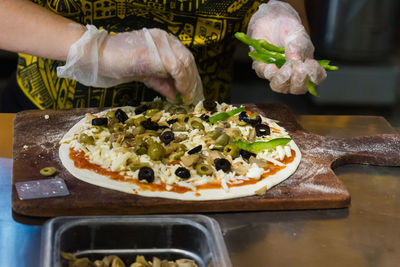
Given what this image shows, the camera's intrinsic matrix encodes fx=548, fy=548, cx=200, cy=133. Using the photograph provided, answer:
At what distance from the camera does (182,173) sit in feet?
5.30

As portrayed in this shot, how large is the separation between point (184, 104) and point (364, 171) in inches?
27.6

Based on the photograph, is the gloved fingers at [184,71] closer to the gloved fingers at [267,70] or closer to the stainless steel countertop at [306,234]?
the gloved fingers at [267,70]

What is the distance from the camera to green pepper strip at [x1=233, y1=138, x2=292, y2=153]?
1.80 m

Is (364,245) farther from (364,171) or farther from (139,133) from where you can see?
(139,133)

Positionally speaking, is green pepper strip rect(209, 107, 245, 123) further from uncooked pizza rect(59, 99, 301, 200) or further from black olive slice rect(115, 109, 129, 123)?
black olive slice rect(115, 109, 129, 123)

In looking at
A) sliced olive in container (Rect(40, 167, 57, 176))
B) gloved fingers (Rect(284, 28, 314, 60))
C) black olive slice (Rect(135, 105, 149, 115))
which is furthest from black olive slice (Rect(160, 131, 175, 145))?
gloved fingers (Rect(284, 28, 314, 60))

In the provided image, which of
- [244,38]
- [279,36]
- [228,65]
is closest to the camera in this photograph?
[244,38]

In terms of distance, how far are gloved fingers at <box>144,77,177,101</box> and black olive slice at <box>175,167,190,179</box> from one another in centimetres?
43

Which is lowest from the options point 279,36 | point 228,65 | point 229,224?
point 229,224

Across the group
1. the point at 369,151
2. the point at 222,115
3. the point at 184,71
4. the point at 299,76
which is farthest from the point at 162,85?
the point at 369,151

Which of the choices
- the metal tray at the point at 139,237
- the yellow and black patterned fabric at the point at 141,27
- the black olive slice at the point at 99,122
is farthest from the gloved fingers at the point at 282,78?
the metal tray at the point at 139,237

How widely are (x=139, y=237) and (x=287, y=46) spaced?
0.97m

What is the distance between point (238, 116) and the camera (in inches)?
81.0

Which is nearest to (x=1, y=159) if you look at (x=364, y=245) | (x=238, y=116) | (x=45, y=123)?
(x=45, y=123)
